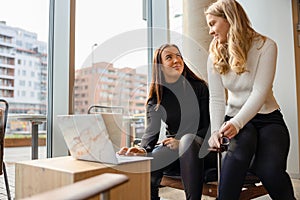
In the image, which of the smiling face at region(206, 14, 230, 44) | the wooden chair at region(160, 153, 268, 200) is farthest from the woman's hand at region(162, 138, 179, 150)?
the smiling face at region(206, 14, 230, 44)

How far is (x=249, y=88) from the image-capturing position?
1.54 m

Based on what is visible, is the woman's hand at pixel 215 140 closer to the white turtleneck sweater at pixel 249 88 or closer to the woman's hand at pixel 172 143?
the white turtleneck sweater at pixel 249 88

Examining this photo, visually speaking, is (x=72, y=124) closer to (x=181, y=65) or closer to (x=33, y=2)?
(x=181, y=65)

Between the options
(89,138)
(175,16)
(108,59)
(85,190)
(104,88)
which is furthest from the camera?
(175,16)

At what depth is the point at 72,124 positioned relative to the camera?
4.10 ft

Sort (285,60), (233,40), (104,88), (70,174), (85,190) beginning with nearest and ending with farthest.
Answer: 1. (85,190)
2. (70,174)
3. (233,40)
4. (104,88)
5. (285,60)

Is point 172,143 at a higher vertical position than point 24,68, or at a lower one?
lower

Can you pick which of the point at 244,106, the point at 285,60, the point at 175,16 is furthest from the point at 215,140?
the point at 175,16

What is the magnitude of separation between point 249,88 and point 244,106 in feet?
0.39

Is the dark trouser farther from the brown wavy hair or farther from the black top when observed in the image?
the brown wavy hair

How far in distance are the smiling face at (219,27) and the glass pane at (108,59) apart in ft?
2.28

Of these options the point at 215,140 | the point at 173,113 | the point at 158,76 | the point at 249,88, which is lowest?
the point at 215,140

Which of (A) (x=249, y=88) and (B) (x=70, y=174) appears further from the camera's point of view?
(A) (x=249, y=88)

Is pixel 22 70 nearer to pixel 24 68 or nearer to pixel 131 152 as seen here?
pixel 24 68
